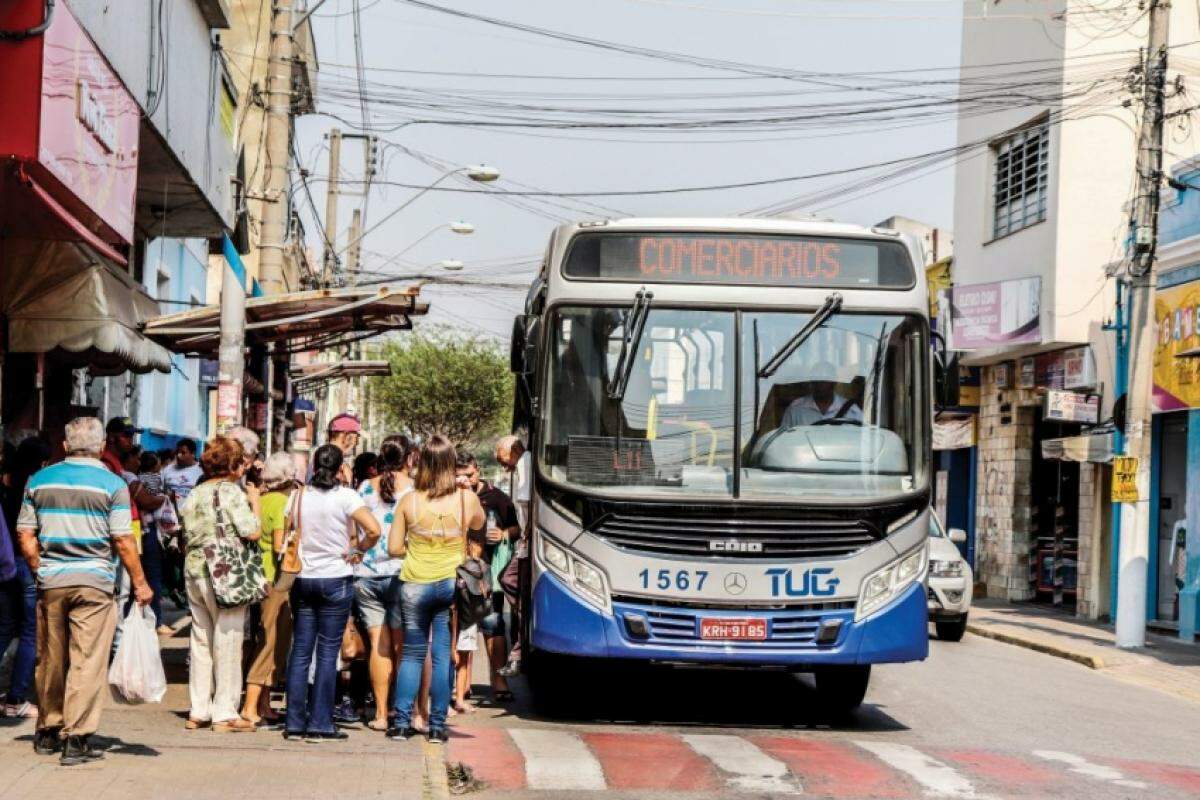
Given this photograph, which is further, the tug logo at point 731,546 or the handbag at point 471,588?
the tug logo at point 731,546

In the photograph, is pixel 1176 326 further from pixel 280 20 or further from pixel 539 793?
pixel 539 793

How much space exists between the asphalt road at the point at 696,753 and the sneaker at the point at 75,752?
4.3 inches

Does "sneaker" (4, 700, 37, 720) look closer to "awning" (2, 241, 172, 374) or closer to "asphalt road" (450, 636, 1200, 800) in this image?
"asphalt road" (450, 636, 1200, 800)

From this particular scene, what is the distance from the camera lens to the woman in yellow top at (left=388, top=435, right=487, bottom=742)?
32.0 ft

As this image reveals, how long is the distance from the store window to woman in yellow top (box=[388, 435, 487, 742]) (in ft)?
64.2

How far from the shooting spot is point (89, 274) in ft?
40.5

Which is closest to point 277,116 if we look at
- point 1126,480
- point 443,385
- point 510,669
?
point 510,669

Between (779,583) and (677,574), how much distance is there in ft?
2.17

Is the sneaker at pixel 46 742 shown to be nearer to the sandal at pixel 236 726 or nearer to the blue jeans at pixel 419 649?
the sandal at pixel 236 726

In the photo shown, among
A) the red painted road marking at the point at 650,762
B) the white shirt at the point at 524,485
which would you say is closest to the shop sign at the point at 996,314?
the white shirt at the point at 524,485

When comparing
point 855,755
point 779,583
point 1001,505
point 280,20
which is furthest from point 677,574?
point 1001,505

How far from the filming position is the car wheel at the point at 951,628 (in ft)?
65.3

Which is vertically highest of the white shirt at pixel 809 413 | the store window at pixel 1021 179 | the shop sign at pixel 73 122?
the store window at pixel 1021 179

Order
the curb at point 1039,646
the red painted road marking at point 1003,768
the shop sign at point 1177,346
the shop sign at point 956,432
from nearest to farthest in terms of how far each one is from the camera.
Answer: the red painted road marking at point 1003,768
the curb at point 1039,646
the shop sign at point 1177,346
the shop sign at point 956,432
